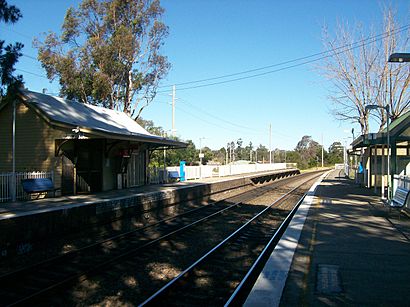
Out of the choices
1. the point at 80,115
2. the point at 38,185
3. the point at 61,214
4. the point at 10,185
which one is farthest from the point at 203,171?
the point at 61,214

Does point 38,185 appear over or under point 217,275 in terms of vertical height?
over

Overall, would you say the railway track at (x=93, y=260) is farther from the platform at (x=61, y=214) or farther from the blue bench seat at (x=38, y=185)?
the blue bench seat at (x=38, y=185)

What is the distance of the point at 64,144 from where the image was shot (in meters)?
18.1

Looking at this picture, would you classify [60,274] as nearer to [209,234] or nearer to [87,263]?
[87,263]

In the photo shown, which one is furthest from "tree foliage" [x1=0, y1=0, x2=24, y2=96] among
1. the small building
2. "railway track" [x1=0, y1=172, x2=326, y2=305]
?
"railway track" [x1=0, y1=172, x2=326, y2=305]

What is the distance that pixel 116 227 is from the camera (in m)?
13.9

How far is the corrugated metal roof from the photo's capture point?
58.0ft

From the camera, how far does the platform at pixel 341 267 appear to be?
550 cm

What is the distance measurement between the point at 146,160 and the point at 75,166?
792cm

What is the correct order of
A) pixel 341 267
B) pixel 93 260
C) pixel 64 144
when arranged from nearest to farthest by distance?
pixel 341 267
pixel 93 260
pixel 64 144

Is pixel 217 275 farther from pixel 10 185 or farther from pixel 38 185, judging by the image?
pixel 10 185

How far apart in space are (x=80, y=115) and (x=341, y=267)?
1713 cm

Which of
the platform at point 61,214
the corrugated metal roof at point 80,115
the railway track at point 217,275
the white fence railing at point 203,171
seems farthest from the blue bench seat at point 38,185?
the white fence railing at point 203,171

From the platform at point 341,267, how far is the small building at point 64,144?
10635 millimetres
